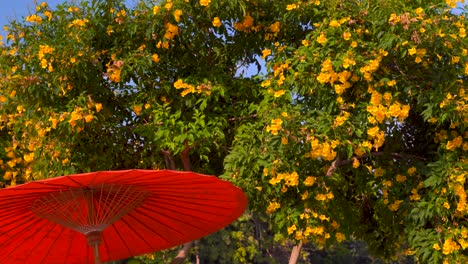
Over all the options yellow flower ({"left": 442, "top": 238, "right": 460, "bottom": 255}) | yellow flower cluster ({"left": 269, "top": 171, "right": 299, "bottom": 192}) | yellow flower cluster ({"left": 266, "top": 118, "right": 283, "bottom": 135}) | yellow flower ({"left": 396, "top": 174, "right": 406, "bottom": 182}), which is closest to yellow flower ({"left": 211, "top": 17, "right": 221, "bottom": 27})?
yellow flower cluster ({"left": 266, "top": 118, "right": 283, "bottom": 135})

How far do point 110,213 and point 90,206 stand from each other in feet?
0.59

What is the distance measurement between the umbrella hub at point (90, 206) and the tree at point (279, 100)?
2.09 meters

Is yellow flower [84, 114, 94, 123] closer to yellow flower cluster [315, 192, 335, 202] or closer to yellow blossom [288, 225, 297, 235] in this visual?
yellow blossom [288, 225, 297, 235]

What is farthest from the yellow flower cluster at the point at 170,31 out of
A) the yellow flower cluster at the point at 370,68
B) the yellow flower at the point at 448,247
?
the yellow flower at the point at 448,247

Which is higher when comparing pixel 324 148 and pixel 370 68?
pixel 370 68

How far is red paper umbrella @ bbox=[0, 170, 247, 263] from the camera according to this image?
4.37 meters

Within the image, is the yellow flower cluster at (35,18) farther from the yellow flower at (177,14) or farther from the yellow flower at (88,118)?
the yellow flower at (177,14)

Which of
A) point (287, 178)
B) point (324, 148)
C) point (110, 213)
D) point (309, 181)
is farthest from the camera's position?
point (309, 181)

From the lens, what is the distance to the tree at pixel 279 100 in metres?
6.66

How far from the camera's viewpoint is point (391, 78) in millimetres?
6930

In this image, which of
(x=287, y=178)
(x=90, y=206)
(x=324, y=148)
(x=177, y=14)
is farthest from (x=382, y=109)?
(x=90, y=206)

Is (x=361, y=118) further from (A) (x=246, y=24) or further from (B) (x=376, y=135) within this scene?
(A) (x=246, y=24)

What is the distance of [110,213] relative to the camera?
4727mm

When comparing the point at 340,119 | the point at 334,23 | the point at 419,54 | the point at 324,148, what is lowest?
the point at 324,148
